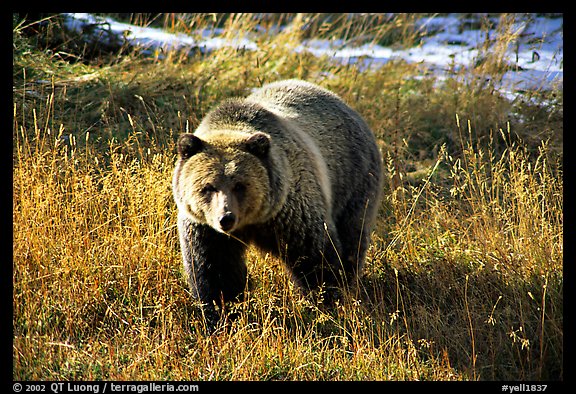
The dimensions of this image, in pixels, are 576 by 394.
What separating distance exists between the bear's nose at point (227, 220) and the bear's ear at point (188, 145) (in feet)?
2.41

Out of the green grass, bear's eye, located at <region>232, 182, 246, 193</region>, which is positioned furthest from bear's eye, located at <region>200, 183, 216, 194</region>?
the green grass

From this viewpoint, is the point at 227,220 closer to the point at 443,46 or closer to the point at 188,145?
the point at 188,145

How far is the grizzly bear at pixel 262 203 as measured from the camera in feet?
15.8

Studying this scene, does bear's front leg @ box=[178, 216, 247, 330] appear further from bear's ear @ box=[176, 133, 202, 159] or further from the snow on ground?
the snow on ground

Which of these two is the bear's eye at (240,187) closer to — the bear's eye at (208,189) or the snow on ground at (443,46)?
the bear's eye at (208,189)

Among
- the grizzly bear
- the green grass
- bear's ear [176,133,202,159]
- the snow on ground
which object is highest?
the snow on ground

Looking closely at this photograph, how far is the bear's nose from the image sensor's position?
4461mm

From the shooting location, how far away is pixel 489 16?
10.7 meters

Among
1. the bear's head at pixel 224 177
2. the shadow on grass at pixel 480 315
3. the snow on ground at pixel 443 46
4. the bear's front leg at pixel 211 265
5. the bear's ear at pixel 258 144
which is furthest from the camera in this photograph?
the snow on ground at pixel 443 46

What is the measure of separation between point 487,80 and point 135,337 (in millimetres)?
6594

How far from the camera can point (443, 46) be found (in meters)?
10.7

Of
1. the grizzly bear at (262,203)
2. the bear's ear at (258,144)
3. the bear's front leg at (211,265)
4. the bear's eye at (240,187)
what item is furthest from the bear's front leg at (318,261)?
the bear's ear at (258,144)
